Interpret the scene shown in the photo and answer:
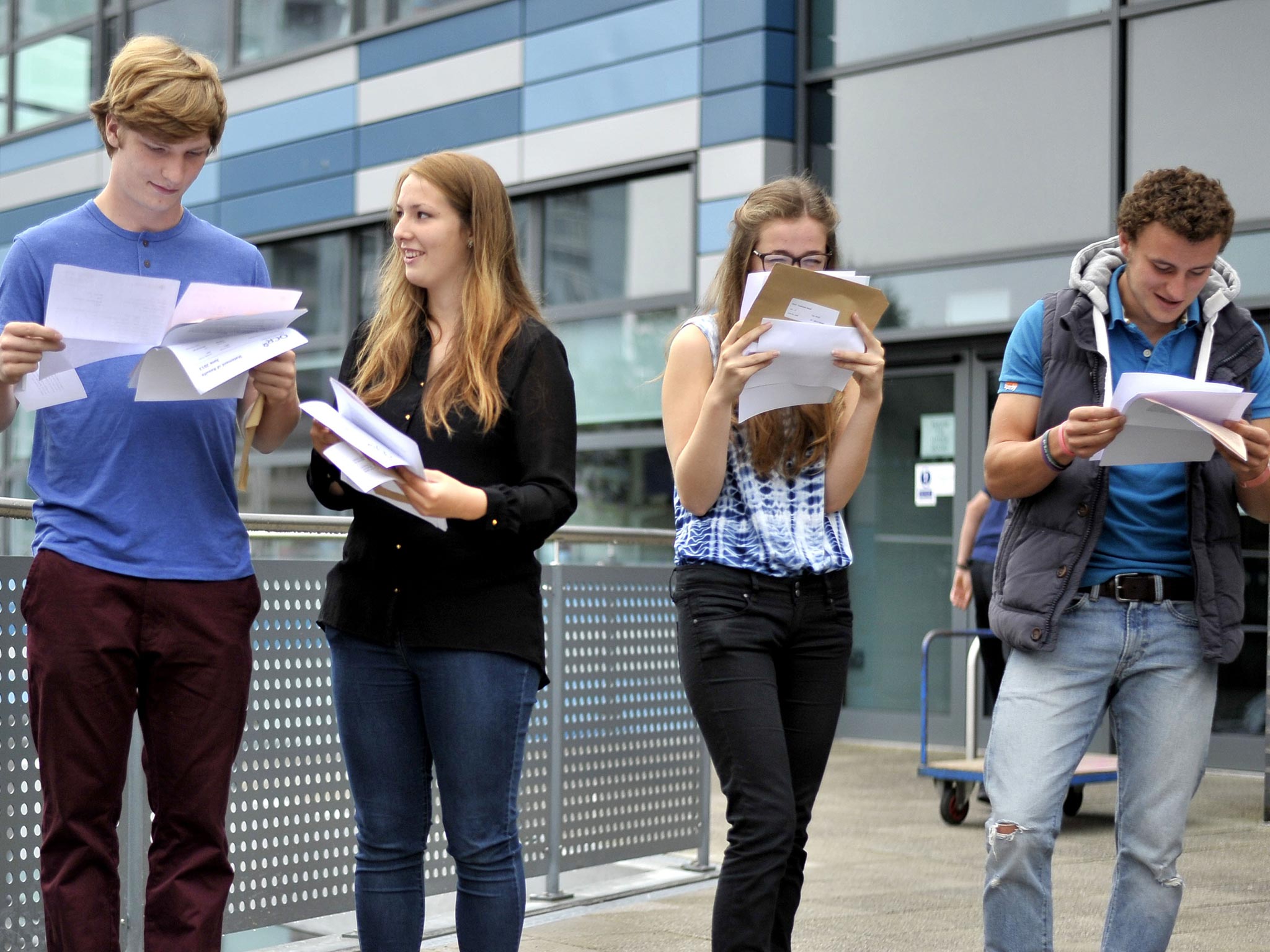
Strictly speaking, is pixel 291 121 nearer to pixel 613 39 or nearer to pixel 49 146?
pixel 613 39

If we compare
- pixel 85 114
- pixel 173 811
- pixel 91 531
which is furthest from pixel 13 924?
pixel 85 114

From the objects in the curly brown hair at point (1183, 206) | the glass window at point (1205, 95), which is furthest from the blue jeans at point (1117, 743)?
the glass window at point (1205, 95)

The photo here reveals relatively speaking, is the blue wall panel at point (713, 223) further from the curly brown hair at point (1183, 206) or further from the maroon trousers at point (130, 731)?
the maroon trousers at point (130, 731)

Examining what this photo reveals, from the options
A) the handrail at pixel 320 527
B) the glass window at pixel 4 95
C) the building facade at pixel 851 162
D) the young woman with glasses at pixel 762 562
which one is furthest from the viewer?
the glass window at pixel 4 95

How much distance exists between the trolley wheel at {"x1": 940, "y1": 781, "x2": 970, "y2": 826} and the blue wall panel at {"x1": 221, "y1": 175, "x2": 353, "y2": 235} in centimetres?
815

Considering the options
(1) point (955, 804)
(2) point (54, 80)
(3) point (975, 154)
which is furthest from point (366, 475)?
(2) point (54, 80)

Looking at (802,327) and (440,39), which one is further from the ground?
(440,39)

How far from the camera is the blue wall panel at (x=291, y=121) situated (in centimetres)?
1349

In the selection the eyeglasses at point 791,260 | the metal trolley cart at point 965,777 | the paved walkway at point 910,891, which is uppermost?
the eyeglasses at point 791,260

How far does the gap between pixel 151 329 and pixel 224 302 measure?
0.13 metres

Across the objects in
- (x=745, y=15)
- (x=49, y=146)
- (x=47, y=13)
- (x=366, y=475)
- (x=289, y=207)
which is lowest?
(x=366, y=475)

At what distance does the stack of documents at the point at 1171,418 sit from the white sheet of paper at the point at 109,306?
1.79 metres

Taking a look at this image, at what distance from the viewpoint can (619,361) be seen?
11.6m

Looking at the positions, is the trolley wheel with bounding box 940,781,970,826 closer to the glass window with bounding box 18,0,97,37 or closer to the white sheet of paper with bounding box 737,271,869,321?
the white sheet of paper with bounding box 737,271,869,321
